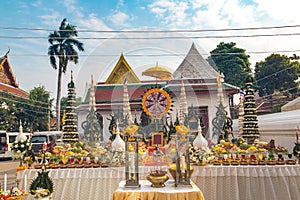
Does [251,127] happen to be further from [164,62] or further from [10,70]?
[10,70]

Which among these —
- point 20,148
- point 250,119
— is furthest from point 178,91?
point 20,148

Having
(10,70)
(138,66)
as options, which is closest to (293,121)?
(138,66)

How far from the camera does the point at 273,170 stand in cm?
532

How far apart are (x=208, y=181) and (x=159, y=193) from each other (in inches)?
86.9

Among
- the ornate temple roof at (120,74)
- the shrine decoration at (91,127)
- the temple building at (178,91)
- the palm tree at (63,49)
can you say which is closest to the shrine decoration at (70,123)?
the shrine decoration at (91,127)

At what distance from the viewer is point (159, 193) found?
3637 millimetres

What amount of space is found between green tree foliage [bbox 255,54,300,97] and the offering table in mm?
22926

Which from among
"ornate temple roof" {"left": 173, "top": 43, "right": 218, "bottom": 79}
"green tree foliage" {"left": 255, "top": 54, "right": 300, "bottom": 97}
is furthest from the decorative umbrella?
"green tree foliage" {"left": 255, "top": 54, "right": 300, "bottom": 97}

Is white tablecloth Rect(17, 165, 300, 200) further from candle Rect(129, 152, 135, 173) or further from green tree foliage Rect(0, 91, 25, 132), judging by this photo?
green tree foliage Rect(0, 91, 25, 132)

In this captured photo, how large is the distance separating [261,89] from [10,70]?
24.6 meters

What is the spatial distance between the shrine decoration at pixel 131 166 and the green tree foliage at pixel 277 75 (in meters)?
22.9

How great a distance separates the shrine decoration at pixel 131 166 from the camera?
12.8 ft

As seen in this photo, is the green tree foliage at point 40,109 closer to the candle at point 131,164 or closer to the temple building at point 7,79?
the temple building at point 7,79

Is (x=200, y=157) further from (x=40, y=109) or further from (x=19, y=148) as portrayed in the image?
(x=40, y=109)
